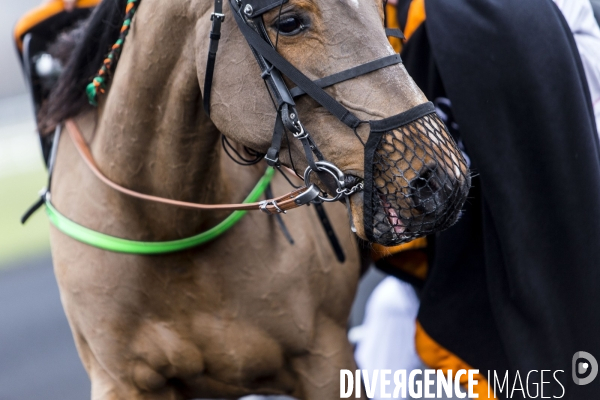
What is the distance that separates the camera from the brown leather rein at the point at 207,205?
6.98 feet

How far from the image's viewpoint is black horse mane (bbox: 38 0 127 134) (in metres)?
2.51

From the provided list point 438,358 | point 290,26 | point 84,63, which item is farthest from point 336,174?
point 438,358

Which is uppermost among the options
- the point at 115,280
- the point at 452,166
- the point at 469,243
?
the point at 452,166

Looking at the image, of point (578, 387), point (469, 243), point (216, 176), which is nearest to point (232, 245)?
point (216, 176)

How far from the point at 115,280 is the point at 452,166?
48.6 inches

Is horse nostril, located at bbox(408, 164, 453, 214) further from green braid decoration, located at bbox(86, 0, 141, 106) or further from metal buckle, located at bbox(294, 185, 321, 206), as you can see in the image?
green braid decoration, located at bbox(86, 0, 141, 106)

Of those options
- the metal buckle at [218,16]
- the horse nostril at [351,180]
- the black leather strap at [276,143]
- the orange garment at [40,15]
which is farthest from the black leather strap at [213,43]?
the orange garment at [40,15]

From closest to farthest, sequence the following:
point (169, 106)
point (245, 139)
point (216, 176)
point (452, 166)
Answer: point (452, 166), point (245, 139), point (169, 106), point (216, 176)

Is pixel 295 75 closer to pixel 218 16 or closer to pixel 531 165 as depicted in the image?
pixel 218 16

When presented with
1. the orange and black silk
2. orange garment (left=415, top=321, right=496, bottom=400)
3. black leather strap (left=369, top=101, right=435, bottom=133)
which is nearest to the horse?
black leather strap (left=369, top=101, right=435, bottom=133)

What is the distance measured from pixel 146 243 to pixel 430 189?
3.44 feet

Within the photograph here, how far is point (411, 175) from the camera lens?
189cm

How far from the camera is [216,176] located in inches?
100

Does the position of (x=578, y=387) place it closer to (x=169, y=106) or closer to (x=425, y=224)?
(x=425, y=224)
